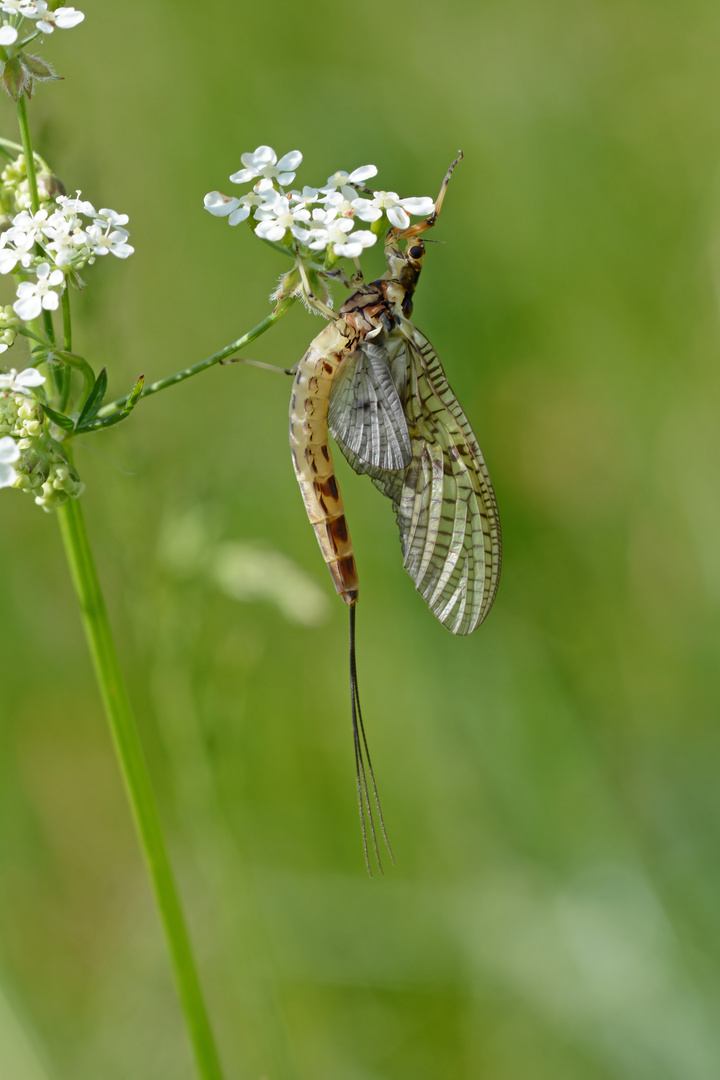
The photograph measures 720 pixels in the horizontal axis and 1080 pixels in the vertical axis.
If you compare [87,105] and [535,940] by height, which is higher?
[87,105]

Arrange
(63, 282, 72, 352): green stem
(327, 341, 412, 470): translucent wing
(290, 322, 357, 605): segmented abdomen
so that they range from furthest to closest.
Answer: (327, 341, 412, 470): translucent wing → (290, 322, 357, 605): segmented abdomen → (63, 282, 72, 352): green stem

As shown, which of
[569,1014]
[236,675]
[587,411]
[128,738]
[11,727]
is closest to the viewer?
[128,738]

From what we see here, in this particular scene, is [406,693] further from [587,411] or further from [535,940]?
[587,411]

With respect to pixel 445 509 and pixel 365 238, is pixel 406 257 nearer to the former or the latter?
pixel 365 238

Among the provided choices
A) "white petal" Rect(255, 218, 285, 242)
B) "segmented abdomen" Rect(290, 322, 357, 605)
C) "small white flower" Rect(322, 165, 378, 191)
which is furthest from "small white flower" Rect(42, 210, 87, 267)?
"segmented abdomen" Rect(290, 322, 357, 605)

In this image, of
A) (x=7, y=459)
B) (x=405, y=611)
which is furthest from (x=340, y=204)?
(x=405, y=611)

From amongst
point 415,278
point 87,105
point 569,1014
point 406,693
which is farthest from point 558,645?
point 87,105

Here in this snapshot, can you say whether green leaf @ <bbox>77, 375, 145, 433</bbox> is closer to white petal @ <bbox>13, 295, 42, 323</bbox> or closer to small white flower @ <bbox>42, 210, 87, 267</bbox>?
white petal @ <bbox>13, 295, 42, 323</bbox>
